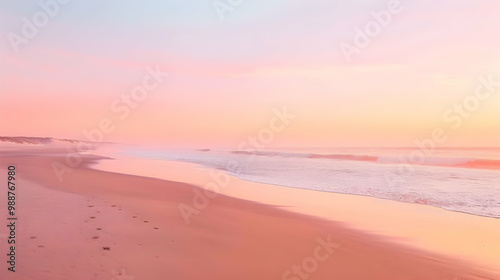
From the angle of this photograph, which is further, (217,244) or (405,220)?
(405,220)

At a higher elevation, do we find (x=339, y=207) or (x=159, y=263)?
(x=339, y=207)

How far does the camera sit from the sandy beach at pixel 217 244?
6.67 metres

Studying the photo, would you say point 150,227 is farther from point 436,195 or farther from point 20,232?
point 436,195

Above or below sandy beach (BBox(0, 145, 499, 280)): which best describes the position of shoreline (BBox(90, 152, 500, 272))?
above

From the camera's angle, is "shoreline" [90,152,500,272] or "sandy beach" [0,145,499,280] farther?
"shoreline" [90,152,500,272]

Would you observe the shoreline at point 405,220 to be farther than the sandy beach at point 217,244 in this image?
Yes

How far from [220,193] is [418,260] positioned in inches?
400

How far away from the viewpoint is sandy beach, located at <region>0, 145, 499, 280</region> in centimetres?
667

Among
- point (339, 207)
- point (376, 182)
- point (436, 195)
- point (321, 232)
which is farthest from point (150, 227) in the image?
point (376, 182)

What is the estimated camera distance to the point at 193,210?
1209 cm

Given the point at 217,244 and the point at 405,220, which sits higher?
the point at 405,220

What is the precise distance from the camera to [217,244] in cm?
841

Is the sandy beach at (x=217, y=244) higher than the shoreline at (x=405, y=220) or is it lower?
lower

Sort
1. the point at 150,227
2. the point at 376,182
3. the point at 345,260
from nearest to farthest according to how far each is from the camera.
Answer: the point at 345,260 < the point at 150,227 < the point at 376,182
